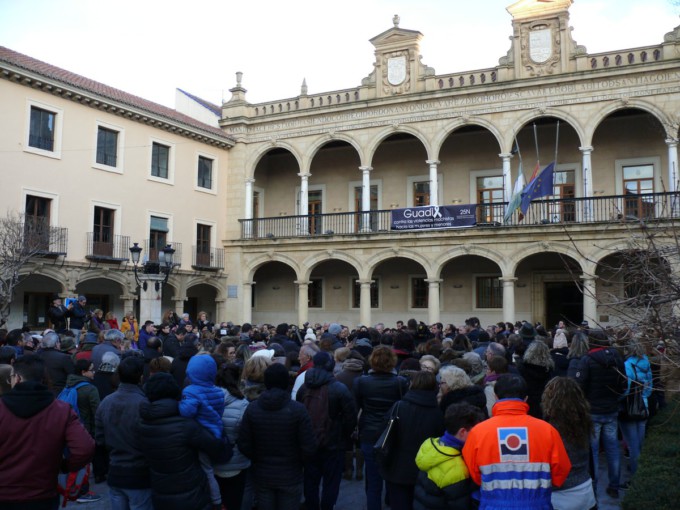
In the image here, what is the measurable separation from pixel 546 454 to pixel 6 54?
21.6 meters

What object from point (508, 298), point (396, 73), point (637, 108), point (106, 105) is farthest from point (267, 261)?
point (637, 108)

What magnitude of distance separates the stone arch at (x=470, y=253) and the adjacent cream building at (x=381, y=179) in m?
0.08

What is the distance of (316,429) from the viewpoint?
5.91m

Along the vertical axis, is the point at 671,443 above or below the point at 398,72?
below

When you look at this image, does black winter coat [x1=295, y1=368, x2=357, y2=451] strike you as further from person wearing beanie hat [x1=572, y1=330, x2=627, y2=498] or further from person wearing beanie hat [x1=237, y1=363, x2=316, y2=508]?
person wearing beanie hat [x1=572, y1=330, x2=627, y2=498]

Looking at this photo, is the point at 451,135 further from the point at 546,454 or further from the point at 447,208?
the point at 546,454

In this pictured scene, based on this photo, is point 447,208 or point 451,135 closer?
point 447,208

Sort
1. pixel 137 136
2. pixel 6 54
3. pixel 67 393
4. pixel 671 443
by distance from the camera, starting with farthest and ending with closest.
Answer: pixel 137 136
pixel 6 54
pixel 671 443
pixel 67 393

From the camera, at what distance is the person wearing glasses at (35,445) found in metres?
4.09

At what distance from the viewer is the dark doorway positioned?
2361 cm

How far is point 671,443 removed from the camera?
25.7ft

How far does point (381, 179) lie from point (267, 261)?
6032 millimetres

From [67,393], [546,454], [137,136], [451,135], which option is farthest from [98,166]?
[546,454]

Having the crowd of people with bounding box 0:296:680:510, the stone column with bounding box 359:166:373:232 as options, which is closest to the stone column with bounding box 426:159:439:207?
the stone column with bounding box 359:166:373:232
